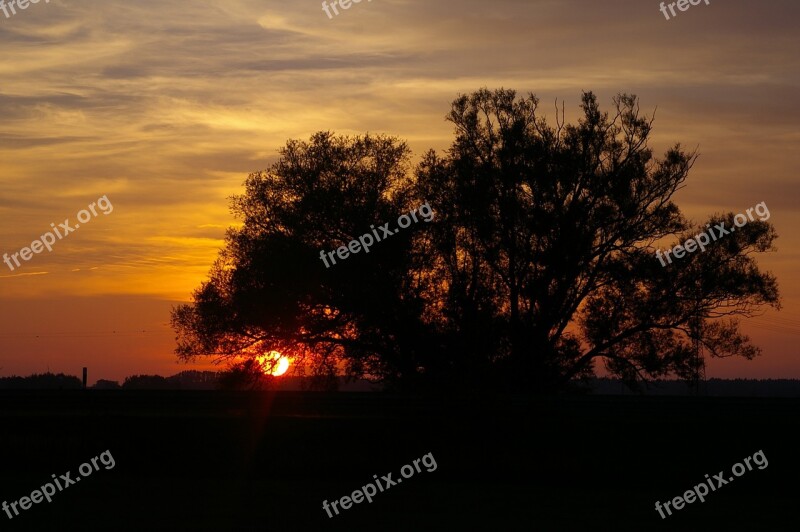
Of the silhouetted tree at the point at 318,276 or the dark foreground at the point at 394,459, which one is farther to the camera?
the silhouetted tree at the point at 318,276

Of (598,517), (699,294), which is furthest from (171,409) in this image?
(699,294)

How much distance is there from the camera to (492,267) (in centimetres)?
4156

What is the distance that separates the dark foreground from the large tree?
355 inches

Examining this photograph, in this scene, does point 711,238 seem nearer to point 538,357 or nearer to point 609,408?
point 538,357

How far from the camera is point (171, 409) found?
30.3 meters

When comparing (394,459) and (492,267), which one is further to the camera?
(492,267)

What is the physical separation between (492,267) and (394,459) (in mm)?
16039

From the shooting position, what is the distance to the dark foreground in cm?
1942

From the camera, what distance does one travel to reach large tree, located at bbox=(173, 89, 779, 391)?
1604 inches

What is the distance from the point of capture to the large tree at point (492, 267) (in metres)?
40.8

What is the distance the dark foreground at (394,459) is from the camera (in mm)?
19422

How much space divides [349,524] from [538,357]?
22600mm

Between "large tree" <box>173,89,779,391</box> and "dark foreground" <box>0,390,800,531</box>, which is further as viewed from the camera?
"large tree" <box>173,89,779,391</box>

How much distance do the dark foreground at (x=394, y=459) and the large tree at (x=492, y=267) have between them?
902 cm
